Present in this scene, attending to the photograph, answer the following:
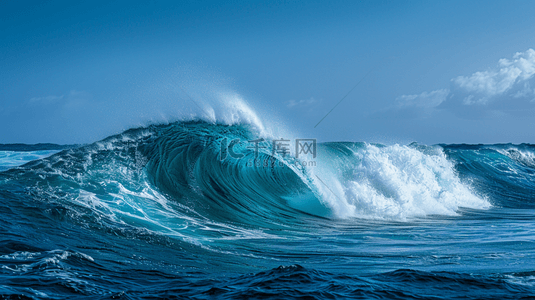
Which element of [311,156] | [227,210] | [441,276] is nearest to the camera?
[441,276]

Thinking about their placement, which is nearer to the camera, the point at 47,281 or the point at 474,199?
the point at 47,281

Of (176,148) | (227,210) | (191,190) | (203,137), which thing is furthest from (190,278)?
(203,137)

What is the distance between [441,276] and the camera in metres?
4.18

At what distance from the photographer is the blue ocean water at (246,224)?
389 cm

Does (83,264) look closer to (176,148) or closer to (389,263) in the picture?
(389,263)

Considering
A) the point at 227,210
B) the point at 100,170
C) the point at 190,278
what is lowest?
the point at 190,278

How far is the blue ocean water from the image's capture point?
3.89 metres

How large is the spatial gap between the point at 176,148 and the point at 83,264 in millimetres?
6674

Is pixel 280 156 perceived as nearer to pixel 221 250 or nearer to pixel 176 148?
pixel 176 148

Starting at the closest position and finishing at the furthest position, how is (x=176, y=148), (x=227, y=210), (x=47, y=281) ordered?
(x=47, y=281) < (x=227, y=210) < (x=176, y=148)

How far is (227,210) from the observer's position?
8.88 meters

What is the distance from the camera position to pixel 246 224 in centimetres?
805

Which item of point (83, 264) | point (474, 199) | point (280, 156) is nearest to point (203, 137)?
point (280, 156)

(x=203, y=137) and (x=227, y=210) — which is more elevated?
(x=203, y=137)
